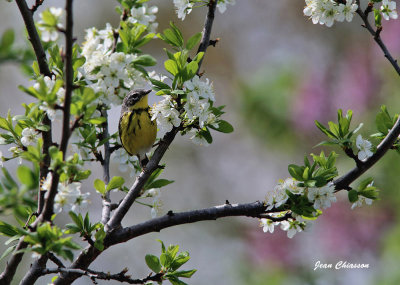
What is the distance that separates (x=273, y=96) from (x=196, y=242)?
14.0ft

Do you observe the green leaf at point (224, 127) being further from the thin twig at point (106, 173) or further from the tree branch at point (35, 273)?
the tree branch at point (35, 273)

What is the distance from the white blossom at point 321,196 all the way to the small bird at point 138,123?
5.70ft

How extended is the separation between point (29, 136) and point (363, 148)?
62.8 inches

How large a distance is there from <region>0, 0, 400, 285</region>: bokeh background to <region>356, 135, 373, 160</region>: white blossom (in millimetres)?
1971

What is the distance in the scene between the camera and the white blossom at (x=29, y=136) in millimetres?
2550

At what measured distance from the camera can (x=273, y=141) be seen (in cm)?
786

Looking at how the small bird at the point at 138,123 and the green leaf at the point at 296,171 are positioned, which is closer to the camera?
the green leaf at the point at 296,171

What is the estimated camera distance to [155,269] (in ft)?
8.34

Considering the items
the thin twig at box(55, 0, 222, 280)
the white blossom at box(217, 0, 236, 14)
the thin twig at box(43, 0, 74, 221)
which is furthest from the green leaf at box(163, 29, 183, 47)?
the thin twig at box(43, 0, 74, 221)

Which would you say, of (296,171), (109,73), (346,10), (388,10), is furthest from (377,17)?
(109,73)

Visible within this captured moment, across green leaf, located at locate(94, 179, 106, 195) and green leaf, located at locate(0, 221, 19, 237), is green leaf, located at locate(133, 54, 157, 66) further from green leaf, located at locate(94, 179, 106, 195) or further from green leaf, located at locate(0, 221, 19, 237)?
green leaf, located at locate(0, 221, 19, 237)

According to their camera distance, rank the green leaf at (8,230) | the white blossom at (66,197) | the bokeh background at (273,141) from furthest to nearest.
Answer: the bokeh background at (273,141) → the green leaf at (8,230) → the white blossom at (66,197)

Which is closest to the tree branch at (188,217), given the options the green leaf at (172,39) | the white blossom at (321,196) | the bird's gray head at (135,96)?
the white blossom at (321,196)

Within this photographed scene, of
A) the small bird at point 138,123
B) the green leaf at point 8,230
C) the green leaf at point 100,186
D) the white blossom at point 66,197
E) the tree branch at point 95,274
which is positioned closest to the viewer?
the white blossom at point 66,197
